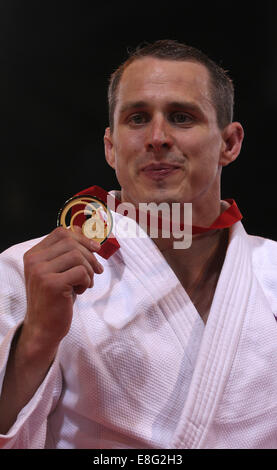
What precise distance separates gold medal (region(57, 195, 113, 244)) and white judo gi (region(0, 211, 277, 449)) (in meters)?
0.23

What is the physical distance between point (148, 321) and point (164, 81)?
70 centimetres

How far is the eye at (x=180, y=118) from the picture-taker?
160 cm

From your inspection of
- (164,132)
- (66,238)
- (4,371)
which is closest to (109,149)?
(164,132)

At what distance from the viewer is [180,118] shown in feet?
5.28

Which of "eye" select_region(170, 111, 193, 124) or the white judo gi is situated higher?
"eye" select_region(170, 111, 193, 124)

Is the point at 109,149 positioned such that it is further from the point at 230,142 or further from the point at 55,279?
the point at 55,279

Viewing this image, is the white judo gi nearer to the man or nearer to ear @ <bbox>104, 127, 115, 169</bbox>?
the man

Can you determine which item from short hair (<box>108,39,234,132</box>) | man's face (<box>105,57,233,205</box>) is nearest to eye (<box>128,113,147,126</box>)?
man's face (<box>105,57,233,205</box>)

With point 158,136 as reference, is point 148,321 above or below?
below

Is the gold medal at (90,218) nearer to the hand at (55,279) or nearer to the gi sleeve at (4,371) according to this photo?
the hand at (55,279)

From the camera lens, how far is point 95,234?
4.18 feet

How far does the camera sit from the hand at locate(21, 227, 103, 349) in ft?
3.66

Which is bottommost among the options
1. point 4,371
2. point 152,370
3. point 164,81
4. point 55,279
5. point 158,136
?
point 152,370

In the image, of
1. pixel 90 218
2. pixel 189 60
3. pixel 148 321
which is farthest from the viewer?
pixel 189 60
